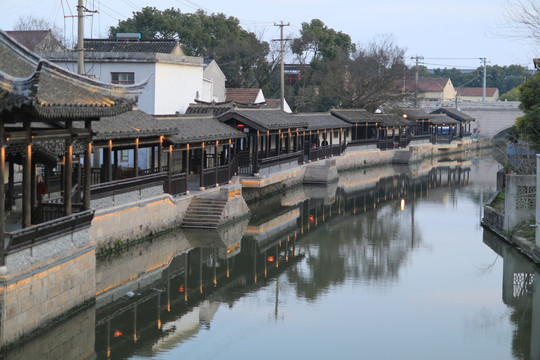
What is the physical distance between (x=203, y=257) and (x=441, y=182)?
33217 mm

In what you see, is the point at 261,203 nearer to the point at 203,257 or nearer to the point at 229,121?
the point at 229,121

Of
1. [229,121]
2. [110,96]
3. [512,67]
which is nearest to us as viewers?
[110,96]

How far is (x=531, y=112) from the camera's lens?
108ft

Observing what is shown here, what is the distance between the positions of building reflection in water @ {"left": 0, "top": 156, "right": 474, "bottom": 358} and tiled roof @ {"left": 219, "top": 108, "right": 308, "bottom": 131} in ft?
13.4

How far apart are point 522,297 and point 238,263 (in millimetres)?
9813

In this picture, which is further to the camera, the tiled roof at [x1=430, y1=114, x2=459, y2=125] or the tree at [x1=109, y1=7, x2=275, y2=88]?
the tiled roof at [x1=430, y1=114, x2=459, y2=125]

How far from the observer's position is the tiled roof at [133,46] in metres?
46.4

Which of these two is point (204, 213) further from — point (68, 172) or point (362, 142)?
point (362, 142)

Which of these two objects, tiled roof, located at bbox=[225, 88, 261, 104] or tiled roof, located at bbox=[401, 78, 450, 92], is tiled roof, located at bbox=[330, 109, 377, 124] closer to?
tiled roof, located at bbox=[225, 88, 261, 104]

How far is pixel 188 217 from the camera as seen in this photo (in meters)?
31.8

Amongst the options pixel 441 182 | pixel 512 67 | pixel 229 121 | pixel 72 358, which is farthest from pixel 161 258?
pixel 512 67

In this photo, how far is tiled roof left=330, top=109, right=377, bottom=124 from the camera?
62344mm

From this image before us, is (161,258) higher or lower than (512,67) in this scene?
lower

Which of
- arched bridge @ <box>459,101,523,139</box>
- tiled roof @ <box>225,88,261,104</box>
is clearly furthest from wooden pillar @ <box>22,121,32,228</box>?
arched bridge @ <box>459,101,523,139</box>
